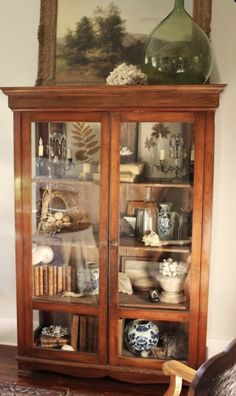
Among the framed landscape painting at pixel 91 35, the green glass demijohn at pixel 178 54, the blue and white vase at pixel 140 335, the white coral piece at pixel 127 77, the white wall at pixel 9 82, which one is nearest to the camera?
the green glass demijohn at pixel 178 54

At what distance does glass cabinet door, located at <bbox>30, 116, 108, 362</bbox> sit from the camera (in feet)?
6.72

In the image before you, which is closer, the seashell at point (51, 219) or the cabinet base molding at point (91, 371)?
the cabinet base molding at point (91, 371)

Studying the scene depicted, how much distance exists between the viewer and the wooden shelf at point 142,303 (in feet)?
6.71

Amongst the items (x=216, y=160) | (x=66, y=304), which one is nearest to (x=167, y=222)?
(x=216, y=160)

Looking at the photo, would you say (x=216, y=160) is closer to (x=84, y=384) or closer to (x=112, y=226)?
(x=112, y=226)

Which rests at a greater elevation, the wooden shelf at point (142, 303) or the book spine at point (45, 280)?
the book spine at point (45, 280)

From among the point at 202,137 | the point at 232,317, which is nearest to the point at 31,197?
the point at 202,137

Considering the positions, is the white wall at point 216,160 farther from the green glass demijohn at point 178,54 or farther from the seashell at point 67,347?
the seashell at point 67,347

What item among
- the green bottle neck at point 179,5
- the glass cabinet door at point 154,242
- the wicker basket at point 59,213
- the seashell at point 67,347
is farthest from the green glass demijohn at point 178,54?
the seashell at point 67,347

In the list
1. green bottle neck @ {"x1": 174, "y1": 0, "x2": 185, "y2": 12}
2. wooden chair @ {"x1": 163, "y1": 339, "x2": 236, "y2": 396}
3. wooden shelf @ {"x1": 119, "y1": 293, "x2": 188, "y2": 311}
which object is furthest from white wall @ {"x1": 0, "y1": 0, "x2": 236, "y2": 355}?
wooden chair @ {"x1": 163, "y1": 339, "x2": 236, "y2": 396}

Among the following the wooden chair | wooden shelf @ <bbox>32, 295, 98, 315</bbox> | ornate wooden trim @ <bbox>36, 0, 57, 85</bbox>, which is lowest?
wooden shelf @ <bbox>32, 295, 98, 315</bbox>

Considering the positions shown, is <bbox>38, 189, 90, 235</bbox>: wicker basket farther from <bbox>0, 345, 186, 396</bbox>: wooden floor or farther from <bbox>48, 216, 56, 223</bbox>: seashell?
<bbox>0, 345, 186, 396</bbox>: wooden floor

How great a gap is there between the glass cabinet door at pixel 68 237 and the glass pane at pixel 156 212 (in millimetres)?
132

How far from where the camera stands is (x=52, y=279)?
2.18m
